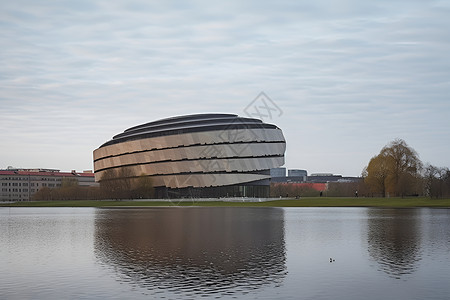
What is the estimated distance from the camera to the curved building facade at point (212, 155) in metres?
158

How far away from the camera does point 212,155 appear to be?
15888 centimetres

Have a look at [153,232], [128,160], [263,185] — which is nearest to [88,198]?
[128,160]

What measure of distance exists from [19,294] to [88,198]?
14856cm

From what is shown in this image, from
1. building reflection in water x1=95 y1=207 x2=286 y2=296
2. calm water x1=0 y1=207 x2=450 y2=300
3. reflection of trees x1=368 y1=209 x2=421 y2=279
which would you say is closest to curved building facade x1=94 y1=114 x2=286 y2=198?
reflection of trees x1=368 y1=209 x2=421 y2=279

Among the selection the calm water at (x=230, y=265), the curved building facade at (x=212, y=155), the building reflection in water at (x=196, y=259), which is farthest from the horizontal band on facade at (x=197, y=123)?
the calm water at (x=230, y=265)

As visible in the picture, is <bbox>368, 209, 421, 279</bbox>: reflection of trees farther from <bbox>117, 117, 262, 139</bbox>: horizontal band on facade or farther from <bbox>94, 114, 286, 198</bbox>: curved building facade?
<bbox>117, 117, 262, 139</bbox>: horizontal band on facade

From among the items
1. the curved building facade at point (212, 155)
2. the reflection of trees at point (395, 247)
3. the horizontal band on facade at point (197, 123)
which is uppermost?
the horizontal band on facade at point (197, 123)

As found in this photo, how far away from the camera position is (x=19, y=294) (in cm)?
1947

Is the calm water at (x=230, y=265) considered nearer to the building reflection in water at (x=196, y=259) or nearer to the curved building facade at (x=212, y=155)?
the building reflection in water at (x=196, y=259)

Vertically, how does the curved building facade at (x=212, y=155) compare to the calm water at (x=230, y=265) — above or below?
above

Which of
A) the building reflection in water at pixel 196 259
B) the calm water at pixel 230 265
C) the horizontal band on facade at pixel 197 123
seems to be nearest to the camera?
the calm water at pixel 230 265

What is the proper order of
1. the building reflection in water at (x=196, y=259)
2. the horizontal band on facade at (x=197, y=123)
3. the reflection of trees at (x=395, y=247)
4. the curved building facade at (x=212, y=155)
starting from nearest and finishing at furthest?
the building reflection in water at (x=196, y=259) → the reflection of trees at (x=395, y=247) → the curved building facade at (x=212, y=155) → the horizontal band on facade at (x=197, y=123)

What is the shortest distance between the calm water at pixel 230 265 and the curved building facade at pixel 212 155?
117 m

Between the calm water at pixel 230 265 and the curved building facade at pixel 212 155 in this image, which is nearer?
the calm water at pixel 230 265
